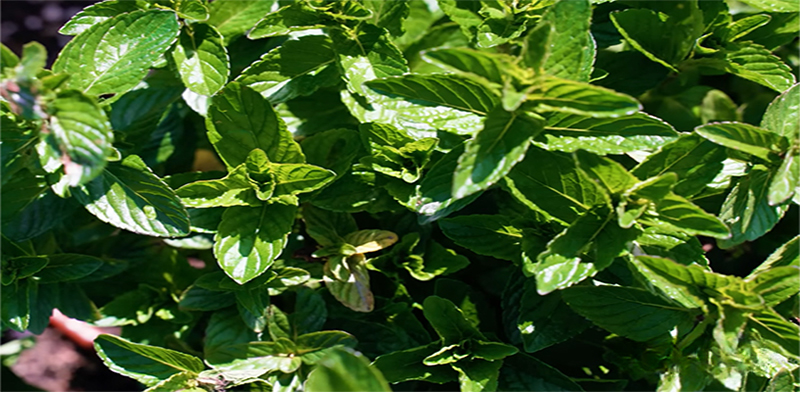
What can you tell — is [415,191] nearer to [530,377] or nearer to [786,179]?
[530,377]

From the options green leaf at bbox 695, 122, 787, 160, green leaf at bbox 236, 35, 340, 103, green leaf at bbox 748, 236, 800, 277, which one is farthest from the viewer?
green leaf at bbox 236, 35, 340, 103

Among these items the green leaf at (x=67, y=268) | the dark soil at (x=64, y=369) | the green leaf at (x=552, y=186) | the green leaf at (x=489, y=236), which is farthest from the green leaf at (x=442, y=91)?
the dark soil at (x=64, y=369)

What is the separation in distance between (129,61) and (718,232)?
94 centimetres

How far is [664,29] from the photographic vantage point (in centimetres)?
126

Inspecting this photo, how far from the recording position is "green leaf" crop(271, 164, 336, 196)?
1.12 m

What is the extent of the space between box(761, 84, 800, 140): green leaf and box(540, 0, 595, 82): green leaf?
35 centimetres

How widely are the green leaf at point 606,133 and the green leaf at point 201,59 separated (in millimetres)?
585

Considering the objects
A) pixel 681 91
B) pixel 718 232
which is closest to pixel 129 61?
pixel 718 232

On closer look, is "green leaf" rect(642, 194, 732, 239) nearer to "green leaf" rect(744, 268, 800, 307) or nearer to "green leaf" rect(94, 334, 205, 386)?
"green leaf" rect(744, 268, 800, 307)

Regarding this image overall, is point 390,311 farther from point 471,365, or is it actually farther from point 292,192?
point 292,192

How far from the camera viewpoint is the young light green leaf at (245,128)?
1136mm

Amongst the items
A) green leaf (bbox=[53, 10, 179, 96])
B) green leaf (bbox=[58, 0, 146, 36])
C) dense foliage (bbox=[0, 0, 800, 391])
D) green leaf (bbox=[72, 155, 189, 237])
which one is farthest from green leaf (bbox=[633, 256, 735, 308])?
green leaf (bbox=[58, 0, 146, 36])

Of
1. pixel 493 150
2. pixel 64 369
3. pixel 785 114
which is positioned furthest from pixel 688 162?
pixel 64 369

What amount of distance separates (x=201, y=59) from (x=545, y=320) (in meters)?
0.78
